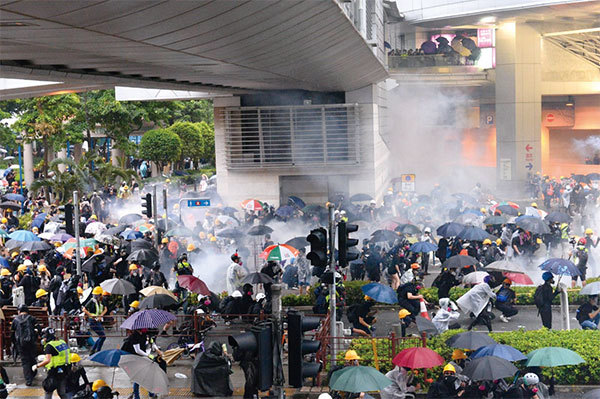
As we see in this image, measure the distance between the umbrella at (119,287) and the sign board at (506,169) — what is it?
33775 mm

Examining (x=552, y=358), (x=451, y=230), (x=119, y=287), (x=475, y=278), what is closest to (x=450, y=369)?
(x=552, y=358)

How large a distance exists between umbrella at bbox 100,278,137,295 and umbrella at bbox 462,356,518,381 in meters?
7.60

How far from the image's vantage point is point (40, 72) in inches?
709

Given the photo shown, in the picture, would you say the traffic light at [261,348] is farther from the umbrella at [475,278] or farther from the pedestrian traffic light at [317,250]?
the umbrella at [475,278]

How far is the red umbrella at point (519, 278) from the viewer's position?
17.0 m

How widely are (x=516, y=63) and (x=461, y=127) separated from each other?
15866 millimetres

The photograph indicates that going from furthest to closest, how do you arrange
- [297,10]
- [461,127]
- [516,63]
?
[461,127], [516,63], [297,10]

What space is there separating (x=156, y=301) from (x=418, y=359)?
574 cm

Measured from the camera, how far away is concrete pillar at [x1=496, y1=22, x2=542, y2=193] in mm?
46438

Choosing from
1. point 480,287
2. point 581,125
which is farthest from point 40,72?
point 581,125

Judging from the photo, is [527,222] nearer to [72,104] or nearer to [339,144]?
[339,144]

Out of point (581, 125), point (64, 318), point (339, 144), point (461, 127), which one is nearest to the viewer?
point (64, 318)

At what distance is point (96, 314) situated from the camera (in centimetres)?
1658

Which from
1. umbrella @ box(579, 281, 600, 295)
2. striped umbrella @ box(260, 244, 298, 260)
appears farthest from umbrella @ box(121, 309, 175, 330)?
umbrella @ box(579, 281, 600, 295)
